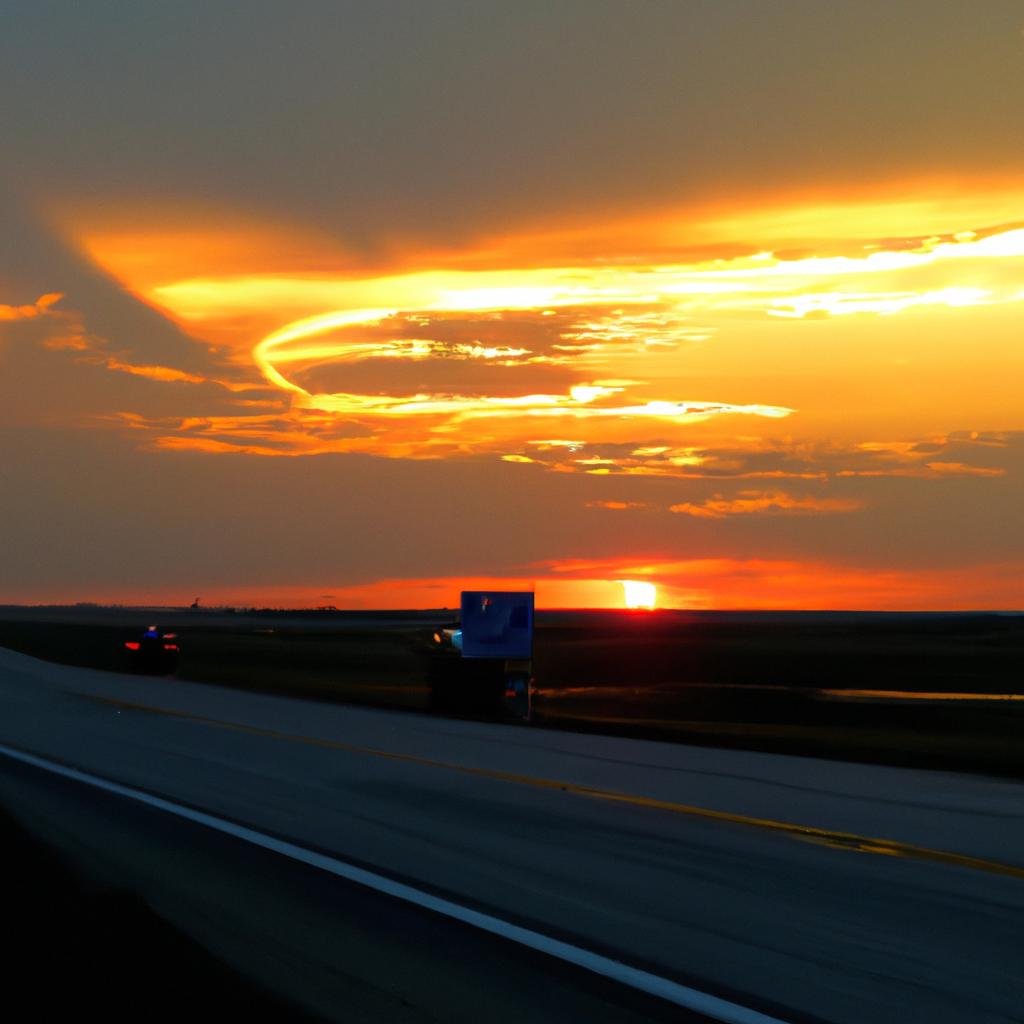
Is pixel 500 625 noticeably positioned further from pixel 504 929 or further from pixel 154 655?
pixel 154 655

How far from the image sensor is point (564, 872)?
11.6m

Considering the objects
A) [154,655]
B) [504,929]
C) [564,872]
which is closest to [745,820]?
[564,872]

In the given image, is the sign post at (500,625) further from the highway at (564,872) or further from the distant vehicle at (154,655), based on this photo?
the distant vehicle at (154,655)

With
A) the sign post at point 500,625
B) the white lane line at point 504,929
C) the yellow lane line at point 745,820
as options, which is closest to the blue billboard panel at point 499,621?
the sign post at point 500,625

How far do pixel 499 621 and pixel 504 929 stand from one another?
65.1ft

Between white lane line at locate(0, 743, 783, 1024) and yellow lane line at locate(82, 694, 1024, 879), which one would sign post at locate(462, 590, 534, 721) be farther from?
white lane line at locate(0, 743, 783, 1024)

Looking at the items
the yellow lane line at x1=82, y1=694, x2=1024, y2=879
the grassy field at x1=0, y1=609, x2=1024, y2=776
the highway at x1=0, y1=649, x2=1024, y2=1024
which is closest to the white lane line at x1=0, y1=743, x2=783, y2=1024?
the highway at x1=0, y1=649, x2=1024, y2=1024

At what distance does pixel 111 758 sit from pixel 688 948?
13.5 m

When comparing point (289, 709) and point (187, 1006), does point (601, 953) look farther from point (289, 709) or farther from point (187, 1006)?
point (289, 709)

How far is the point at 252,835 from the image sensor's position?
13586 mm

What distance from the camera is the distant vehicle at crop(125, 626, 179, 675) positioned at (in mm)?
48250

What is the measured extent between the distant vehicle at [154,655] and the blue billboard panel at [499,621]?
69.9 ft

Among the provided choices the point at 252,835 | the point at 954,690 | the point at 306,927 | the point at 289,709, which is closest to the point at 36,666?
the point at 289,709

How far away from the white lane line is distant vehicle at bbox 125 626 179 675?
3305cm
